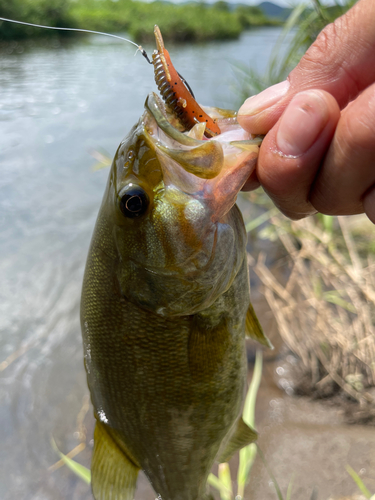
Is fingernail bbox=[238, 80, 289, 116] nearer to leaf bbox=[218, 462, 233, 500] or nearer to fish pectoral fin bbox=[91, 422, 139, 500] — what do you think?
fish pectoral fin bbox=[91, 422, 139, 500]

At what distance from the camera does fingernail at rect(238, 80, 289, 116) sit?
1.25 meters

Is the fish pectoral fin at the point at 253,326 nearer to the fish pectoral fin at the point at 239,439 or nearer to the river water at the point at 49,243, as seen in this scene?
the fish pectoral fin at the point at 239,439

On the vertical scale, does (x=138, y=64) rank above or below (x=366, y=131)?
below

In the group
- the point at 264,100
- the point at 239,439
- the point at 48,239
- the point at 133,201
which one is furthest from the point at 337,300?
the point at 48,239

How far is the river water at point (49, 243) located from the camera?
142 inches

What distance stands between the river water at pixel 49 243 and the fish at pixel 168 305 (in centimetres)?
158

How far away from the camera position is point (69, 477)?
3275 millimetres

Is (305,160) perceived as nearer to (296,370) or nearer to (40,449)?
(296,370)

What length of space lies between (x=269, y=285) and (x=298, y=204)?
299 centimetres

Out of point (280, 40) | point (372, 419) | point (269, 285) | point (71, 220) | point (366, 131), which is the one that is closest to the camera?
point (366, 131)

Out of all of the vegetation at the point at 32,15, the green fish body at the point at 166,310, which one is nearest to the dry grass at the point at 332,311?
the green fish body at the point at 166,310

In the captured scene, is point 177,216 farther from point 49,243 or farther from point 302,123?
point 49,243

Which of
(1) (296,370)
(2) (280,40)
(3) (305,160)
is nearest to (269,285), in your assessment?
(1) (296,370)

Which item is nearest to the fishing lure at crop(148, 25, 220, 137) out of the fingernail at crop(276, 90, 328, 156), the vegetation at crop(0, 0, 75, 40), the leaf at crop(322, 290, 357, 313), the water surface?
the fingernail at crop(276, 90, 328, 156)
